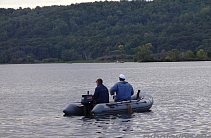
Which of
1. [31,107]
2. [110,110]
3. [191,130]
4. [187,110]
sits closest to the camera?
[191,130]

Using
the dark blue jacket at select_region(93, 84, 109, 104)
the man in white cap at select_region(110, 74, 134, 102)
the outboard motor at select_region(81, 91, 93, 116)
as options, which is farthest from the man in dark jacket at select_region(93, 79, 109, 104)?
the man in white cap at select_region(110, 74, 134, 102)

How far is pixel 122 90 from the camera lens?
21766 mm

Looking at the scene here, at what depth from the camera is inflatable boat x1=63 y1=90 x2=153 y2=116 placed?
68.5 feet

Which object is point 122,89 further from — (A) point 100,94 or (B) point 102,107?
(B) point 102,107

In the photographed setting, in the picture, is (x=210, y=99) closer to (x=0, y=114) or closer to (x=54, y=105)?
(x=54, y=105)

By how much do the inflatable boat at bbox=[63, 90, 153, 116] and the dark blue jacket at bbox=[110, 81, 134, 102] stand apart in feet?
1.17

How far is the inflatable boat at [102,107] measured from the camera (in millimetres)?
20889

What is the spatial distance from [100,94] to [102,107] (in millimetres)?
810

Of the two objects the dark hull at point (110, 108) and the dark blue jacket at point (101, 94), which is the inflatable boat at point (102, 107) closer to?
the dark hull at point (110, 108)

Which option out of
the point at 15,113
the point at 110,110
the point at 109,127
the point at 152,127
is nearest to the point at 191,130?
the point at 152,127

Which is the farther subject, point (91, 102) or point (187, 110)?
point (187, 110)

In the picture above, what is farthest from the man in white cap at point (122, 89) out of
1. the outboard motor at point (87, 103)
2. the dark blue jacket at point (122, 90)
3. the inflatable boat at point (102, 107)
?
the outboard motor at point (87, 103)

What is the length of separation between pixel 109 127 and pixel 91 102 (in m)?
3.09

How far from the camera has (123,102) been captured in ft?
71.4
